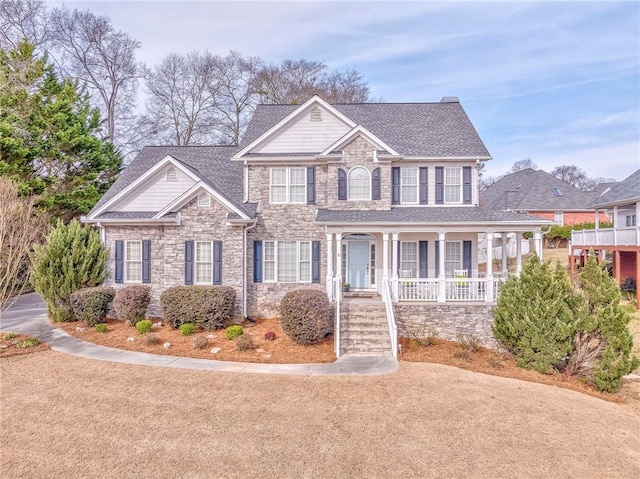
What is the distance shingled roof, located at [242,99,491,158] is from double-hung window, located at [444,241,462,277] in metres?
3.72

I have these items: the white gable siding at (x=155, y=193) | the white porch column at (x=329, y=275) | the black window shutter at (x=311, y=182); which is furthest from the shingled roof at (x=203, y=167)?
the white porch column at (x=329, y=275)

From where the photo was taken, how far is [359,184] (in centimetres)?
1498

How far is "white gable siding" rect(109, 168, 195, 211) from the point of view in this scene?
1523 cm

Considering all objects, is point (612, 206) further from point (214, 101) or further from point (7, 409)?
point (214, 101)

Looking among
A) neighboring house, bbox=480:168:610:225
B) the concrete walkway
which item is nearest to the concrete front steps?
the concrete walkway

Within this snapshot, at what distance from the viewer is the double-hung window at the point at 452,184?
600 inches

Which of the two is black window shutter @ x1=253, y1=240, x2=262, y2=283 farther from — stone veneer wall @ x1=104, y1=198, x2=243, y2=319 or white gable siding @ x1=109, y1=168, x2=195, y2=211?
white gable siding @ x1=109, y1=168, x2=195, y2=211

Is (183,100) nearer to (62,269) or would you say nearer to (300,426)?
(62,269)

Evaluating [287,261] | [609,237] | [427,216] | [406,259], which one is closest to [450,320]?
[406,259]

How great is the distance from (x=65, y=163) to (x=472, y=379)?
26.1 metres

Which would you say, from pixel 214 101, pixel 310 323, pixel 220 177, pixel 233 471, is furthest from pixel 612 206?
pixel 214 101

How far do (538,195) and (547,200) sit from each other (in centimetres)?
89

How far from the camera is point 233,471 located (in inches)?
211

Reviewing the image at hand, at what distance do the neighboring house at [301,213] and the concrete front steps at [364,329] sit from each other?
50.9 inches
